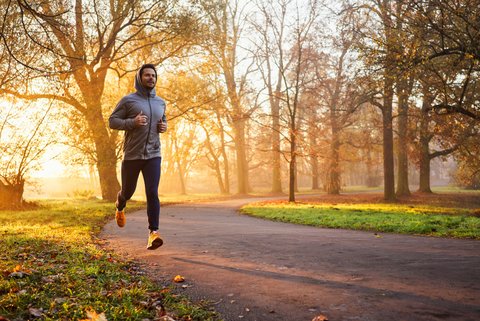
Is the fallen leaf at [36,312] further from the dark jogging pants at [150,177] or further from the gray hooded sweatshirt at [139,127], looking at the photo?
the gray hooded sweatshirt at [139,127]

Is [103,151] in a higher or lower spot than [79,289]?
higher

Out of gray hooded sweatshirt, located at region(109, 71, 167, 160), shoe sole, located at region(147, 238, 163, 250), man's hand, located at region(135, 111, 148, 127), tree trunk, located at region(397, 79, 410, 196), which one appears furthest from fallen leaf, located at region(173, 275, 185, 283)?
tree trunk, located at region(397, 79, 410, 196)

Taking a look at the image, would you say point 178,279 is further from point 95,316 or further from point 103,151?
point 103,151

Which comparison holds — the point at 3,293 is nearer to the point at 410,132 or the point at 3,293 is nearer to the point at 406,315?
the point at 406,315

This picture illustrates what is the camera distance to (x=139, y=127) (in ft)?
17.9

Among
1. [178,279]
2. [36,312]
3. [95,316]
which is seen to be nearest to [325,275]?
[178,279]

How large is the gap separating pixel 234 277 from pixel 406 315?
173cm

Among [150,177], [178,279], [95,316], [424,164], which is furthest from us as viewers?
[424,164]

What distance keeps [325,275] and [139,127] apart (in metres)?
3.19

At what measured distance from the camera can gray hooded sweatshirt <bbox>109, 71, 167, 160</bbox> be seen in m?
5.46

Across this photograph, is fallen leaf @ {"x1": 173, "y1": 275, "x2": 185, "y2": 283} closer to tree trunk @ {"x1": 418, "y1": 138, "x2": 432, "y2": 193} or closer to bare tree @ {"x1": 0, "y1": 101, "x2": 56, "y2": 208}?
bare tree @ {"x1": 0, "y1": 101, "x2": 56, "y2": 208}

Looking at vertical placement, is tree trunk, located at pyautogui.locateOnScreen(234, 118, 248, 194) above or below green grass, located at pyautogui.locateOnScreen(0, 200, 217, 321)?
above

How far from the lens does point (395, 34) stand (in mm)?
11984

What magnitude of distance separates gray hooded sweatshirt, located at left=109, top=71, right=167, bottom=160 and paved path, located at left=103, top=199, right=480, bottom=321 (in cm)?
145
